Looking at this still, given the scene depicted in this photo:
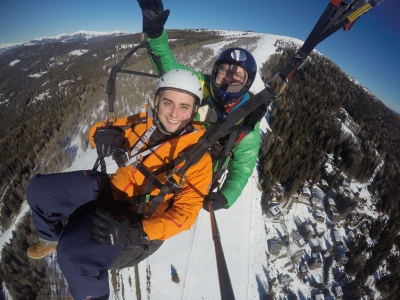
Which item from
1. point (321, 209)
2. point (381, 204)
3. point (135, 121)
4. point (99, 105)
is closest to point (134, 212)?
point (135, 121)

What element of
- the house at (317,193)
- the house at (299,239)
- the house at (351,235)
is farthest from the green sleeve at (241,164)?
the house at (351,235)

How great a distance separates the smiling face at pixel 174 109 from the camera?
2.14 meters

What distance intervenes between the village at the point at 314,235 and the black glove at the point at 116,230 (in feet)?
11.2

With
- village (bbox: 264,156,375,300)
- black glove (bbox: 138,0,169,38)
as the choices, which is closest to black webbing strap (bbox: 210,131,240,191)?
black glove (bbox: 138,0,169,38)

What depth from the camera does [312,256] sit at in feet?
14.3

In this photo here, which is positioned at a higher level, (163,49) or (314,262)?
(163,49)

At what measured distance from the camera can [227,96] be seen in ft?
9.33

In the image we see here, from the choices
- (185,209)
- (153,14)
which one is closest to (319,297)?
(185,209)

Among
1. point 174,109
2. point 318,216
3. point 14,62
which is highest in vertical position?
point 14,62

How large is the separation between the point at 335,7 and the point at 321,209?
4.91 m

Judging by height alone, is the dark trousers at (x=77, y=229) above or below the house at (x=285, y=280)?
above

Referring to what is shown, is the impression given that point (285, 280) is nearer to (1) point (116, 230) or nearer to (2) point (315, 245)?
(2) point (315, 245)

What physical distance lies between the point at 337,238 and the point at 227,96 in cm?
491

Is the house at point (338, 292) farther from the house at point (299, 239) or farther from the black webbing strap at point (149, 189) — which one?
the black webbing strap at point (149, 189)
